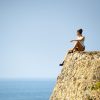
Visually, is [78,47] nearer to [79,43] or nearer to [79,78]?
[79,43]

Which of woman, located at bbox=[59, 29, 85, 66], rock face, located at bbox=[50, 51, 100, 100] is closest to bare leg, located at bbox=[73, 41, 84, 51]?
woman, located at bbox=[59, 29, 85, 66]

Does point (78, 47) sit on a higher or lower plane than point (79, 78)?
higher

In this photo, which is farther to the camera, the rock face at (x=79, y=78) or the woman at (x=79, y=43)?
the woman at (x=79, y=43)

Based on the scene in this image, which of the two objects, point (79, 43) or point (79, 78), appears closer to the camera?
point (79, 78)

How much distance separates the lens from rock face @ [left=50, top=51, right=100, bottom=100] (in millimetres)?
16703

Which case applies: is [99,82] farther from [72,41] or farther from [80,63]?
[72,41]

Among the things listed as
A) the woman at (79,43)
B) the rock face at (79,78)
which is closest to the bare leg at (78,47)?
the woman at (79,43)

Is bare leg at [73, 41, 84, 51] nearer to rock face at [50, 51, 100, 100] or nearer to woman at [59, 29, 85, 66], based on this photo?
woman at [59, 29, 85, 66]

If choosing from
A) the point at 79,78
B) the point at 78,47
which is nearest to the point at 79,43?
the point at 78,47

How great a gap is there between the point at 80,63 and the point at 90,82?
2.00m

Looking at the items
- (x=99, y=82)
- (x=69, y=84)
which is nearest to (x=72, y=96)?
(x=69, y=84)

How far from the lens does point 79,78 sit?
1814cm

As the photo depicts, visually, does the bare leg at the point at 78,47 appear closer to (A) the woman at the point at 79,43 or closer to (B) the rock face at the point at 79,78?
(A) the woman at the point at 79,43

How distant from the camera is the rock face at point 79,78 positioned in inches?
658
